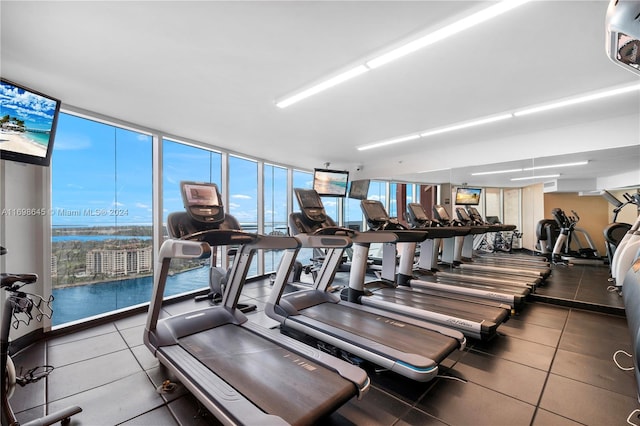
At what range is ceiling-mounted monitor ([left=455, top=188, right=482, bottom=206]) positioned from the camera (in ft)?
21.7

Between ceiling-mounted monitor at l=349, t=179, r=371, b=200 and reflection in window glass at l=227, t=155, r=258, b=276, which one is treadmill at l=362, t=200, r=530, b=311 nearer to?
reflection in window glass at l=227, t=155, r=258, b=276

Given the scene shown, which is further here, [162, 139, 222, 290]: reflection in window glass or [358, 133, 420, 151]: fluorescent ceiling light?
[358, 133, 420, 151]: fluorescent ceiling light

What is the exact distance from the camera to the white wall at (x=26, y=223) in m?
2.86

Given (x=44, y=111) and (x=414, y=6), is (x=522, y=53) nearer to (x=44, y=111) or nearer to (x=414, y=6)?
(x=414, y=6)

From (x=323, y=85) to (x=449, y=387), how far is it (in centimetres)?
324

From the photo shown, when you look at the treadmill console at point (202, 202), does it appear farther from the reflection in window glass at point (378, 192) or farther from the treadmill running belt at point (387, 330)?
the reflection in window glass at point (378, 192)

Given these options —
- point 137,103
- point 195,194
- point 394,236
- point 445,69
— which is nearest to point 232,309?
point 195,194

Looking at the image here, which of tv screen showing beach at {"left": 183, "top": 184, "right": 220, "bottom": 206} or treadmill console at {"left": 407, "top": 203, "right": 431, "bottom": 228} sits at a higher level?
tv screen showing beach at {"left": 183, "top": 184, "right": 220, "bottom": 206}

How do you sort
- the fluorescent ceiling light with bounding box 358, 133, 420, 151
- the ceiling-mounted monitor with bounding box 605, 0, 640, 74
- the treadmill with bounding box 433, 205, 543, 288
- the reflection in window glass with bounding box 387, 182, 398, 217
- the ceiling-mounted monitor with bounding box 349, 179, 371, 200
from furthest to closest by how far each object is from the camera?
1. the ceiling-mounted monitor with bounding box 349, 179, 371, 200
2. the reflection in window glass with bounding box 387, 182, 398, 217
3. the fluorescent ceiling light with bounding box 358, 133, 420, 151
4. the treadmill with bounding box 433, 205, 543, 288
5. the ceiling-mounted monitor with bounding box 605, 0, 640, 74

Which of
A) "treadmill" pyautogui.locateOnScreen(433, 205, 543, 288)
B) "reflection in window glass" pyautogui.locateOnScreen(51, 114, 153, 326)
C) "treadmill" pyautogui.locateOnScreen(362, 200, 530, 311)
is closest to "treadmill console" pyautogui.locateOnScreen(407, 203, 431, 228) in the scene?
"treadmill" pyautogui.locateOnScreen(362, 200, 530, 311)

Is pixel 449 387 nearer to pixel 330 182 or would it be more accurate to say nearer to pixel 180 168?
pixel 180 168

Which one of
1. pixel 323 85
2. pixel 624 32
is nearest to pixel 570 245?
pixel 323 85

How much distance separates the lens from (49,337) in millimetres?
3197

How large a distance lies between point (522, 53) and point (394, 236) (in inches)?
93.4
